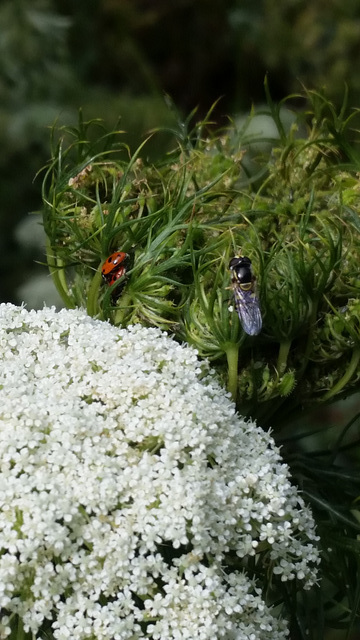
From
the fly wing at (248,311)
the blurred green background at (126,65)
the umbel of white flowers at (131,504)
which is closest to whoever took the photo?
the umbel of white flowers at (131,504)

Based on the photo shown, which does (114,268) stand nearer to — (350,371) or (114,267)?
(114,267)

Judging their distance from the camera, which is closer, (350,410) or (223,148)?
(223,148)

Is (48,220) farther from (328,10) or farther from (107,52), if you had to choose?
(107,52)

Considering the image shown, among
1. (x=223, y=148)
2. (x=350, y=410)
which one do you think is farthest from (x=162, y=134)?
(x=223, y=148)

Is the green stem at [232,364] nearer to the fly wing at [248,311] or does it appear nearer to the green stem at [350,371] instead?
the fly wing at [248,311]

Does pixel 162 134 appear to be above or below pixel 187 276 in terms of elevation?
below

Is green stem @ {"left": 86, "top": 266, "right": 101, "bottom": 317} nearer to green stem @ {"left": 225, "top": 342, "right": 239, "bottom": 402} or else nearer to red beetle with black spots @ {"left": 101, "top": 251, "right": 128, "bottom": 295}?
red beetle with black spots @ {"left": 101, "top": 251, "right": 128, "bottom": 295}

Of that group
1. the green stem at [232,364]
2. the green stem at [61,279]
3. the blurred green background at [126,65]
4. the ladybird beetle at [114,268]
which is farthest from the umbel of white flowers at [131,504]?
the blurred green background at [126,65]

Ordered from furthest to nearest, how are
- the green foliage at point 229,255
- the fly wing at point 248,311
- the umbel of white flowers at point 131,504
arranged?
1. the green foliage at point 229,255
2. the fly wing at point 248,311
3. the umbel of white flowers at point 131,504
